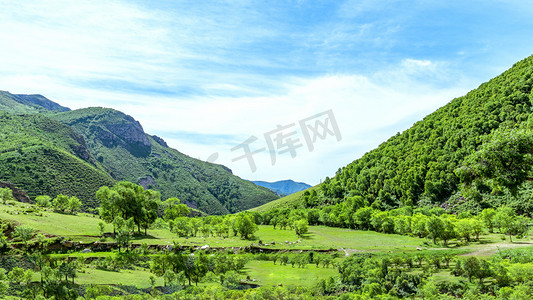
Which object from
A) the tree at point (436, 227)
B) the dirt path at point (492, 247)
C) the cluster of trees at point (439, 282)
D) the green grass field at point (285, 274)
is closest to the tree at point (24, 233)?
the green grass field at point (285, 274)

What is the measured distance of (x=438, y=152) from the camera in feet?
450

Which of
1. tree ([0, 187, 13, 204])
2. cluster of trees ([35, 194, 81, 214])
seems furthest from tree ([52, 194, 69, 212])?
tree ([0, 187, 13, 204])

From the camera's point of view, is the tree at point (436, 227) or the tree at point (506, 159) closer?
the tree at point (506, 159)

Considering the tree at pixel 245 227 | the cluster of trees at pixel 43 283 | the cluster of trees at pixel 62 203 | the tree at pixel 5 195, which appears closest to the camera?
the cluster of trees at pixel 43 283

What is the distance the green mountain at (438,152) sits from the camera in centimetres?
11912

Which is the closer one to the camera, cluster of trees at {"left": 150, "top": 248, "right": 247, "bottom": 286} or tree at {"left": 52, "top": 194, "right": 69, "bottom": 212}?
cluster of trees at {"left": 150, "top": 248, "right": 247, "bottom": 286}

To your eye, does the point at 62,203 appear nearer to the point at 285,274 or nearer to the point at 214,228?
the point at 214,228

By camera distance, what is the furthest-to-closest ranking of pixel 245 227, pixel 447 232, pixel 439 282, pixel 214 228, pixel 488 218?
pixel 214 228
pixel 245 227
pixel 488 218
pixel 447 232
pixel 439 282

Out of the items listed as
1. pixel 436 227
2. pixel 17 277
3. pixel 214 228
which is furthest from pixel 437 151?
pixel 17 277

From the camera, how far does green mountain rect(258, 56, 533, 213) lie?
119 metres

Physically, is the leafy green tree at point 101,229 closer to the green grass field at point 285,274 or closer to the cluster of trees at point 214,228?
the cluster of trees at point 214,228

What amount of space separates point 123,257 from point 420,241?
65429mm

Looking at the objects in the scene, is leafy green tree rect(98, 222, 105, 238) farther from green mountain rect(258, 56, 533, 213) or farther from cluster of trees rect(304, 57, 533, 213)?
green mountain rect(258, 56, 533, 213)

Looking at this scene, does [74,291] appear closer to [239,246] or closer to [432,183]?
[239,246]
